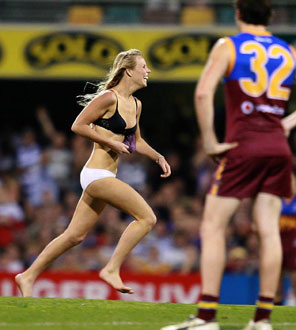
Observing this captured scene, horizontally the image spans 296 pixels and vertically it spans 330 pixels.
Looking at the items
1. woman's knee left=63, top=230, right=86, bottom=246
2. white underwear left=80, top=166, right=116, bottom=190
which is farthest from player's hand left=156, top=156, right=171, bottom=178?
woman's knee left=63, top=230, right=86, bottom=246

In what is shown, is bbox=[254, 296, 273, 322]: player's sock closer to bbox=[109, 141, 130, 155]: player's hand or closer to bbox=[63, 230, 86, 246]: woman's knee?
bbox=[109, 141, 130, 155]: player's hand

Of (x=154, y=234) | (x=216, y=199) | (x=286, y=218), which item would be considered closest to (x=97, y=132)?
(x=216, y=199)

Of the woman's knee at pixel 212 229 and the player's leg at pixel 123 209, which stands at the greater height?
the woman's knee at pixel 212 229

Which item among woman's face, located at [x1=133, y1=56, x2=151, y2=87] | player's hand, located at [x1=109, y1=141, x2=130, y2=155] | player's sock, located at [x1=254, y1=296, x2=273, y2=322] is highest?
woman's face, located at [x1=133, y1=56, x2=151, y2=87]

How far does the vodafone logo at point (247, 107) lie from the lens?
19.7ft

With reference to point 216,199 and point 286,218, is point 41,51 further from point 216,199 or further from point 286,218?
point 216,199

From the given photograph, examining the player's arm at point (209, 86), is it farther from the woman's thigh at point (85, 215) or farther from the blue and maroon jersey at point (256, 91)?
the woman's thigh at point (85, 215)

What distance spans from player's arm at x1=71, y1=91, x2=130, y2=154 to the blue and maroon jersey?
71.9 inches

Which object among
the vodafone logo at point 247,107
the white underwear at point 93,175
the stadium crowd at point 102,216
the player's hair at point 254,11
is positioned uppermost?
the player's hair at point 254,11

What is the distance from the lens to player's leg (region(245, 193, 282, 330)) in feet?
19.6

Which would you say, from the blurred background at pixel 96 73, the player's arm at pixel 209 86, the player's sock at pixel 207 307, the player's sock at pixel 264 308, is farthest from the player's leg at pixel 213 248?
the blurred background at pixel 96 73

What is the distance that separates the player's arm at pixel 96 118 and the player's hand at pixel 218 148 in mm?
1797

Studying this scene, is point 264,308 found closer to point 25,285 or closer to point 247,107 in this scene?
point 247,107

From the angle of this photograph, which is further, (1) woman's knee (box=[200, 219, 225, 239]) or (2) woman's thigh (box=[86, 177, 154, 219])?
(2) woman's thigh (box=[86, 177, 154, 219])
